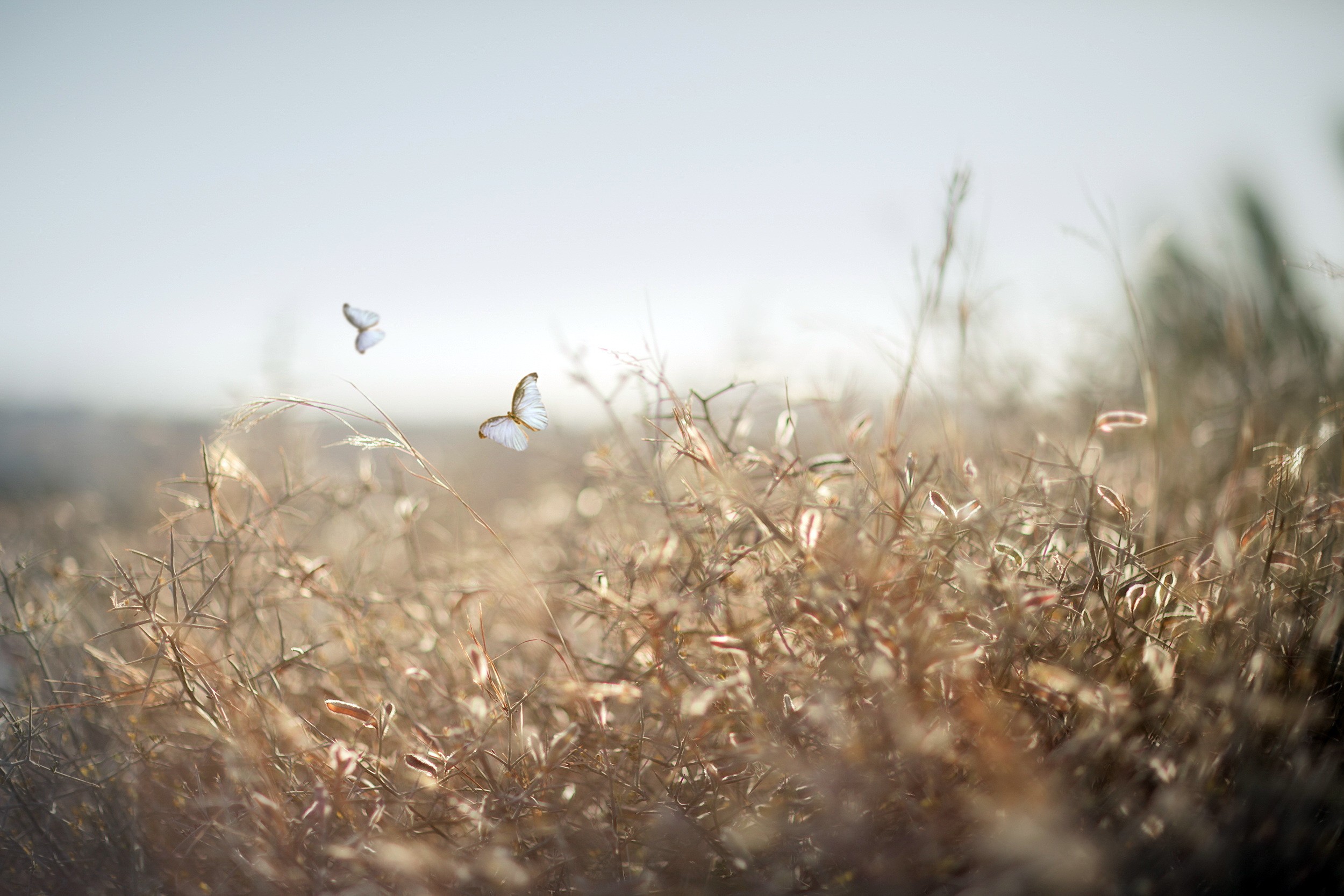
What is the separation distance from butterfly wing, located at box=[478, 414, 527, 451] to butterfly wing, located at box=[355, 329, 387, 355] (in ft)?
1.02

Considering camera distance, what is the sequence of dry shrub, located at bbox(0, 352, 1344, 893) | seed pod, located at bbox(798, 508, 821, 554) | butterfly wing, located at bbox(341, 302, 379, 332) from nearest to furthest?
dry shrub, located at bbox(0, 352, 1344, 893)
seed pod, located at bbox(798, 508, 821, 554)
butterfly wing, located at bbox(341, 302, 379, 332)

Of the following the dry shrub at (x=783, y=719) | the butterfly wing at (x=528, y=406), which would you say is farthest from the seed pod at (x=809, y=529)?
the butterfly wing at (x=528, y=406)

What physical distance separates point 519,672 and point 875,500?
820 mm

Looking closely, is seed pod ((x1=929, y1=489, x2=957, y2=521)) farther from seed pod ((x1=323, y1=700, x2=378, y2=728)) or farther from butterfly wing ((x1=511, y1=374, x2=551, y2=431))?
seed pod ((x1=323, y1=700, x2=378, y2=728))

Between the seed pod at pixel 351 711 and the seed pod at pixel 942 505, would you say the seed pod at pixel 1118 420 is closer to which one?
the seed pod at pixel 942 505

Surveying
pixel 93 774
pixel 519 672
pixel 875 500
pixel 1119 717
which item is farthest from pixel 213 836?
pixel 1119 717

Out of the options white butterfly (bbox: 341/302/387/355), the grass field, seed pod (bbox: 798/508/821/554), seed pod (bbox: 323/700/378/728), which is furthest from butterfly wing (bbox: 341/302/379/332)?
seed pod (bbox: 798/508/821/554)

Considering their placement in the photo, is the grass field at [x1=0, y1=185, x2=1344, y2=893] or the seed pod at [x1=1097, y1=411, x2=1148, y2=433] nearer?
the grass field at [x1=0, y1=185, x2=1344, y2=893]

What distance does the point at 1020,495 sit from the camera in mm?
957

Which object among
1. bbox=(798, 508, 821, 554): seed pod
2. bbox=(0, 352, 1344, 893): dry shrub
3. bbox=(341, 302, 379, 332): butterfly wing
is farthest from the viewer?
bbox=(341, 302, 379, 332): butterfly wing

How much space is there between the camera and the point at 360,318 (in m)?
1.03

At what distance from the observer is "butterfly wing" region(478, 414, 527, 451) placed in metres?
0.85

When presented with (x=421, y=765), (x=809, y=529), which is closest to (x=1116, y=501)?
(x=809, y=529)

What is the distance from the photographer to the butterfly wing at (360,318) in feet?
3.30
